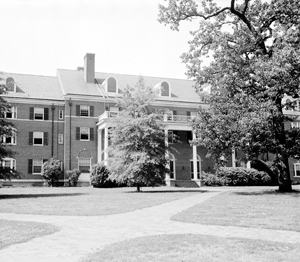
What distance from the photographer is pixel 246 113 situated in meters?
20.8

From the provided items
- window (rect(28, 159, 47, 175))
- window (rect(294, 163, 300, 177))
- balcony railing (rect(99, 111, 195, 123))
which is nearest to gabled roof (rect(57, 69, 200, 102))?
balcony railing (rect(99, 111, 195, 123))

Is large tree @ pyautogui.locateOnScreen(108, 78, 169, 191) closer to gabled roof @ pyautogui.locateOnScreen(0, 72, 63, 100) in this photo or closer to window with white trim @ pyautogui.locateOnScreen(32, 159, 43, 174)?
window with white trim @ pyautogui.locateOnScreen(32, 159, 43, 174)

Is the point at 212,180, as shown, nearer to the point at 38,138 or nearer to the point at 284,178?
the point at 284,178

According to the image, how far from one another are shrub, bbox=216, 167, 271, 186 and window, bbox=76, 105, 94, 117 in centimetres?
1449

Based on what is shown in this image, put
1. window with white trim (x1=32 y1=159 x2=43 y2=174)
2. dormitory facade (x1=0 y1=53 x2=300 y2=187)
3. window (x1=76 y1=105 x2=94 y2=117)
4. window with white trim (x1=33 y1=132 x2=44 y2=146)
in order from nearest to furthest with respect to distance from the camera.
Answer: dormitory facade (x1=0 y1=53 x2=300 y2=187), window with white trim (x1=32 y1=159 x2=43 y2=174), window with white trim (x1=33 y1=132 x2=44 y2=146), window (x1=76 y1=105 x2=94 y2=117)

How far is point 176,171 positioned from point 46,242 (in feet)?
112

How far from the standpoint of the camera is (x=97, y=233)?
30.4 feet

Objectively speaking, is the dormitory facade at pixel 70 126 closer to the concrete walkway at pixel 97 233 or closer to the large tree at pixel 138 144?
the large tree at pixel 138 144

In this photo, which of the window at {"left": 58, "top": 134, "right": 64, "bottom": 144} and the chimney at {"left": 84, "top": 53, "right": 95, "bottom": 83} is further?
the chimney at {"left": 84, "top": 53, "right": 95, "bottom": 83}

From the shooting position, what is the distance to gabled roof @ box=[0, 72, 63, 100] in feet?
132

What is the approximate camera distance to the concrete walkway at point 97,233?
7.12 metres

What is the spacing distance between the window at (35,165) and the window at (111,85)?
1019 cm

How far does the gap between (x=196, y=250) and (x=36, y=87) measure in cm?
3819

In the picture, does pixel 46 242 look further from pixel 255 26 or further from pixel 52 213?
pixel 255 26
